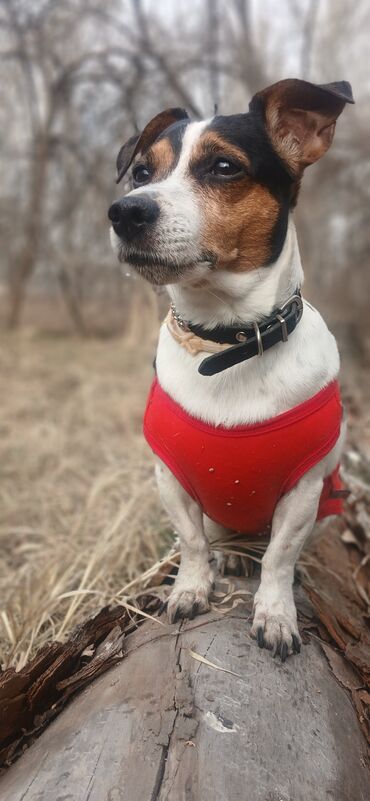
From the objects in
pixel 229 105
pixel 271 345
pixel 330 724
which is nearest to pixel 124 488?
pixel 271 345

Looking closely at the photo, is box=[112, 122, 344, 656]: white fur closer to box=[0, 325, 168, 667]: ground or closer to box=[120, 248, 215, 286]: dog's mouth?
box=[120, 248, 215, 286]: dog's mouth

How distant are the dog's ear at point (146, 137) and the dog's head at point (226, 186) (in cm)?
15

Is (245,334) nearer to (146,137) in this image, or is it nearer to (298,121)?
(298,121)

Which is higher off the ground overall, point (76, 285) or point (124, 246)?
point (124, 246)

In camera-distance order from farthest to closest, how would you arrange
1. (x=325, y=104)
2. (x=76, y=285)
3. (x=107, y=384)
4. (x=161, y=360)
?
(x=76, y=285) → (x=107, y=384) → (x=161, y=360) → (x=325, y=104)

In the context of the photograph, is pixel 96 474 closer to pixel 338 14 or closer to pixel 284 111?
pixel 284 111

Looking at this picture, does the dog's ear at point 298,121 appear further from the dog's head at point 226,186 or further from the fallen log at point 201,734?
the fallen log at point 201,734

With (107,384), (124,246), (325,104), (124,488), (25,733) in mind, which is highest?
(325,104)

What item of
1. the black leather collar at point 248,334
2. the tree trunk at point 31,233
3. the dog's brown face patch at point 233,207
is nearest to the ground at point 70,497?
the black leather collar at point 248,334

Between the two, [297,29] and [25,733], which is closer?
[25,733]

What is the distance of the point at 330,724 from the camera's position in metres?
1.56

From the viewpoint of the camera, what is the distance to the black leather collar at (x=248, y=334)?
1812 millimetres

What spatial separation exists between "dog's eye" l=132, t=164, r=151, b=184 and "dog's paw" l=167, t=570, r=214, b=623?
1282 mm

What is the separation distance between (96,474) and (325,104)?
3.45 meters
